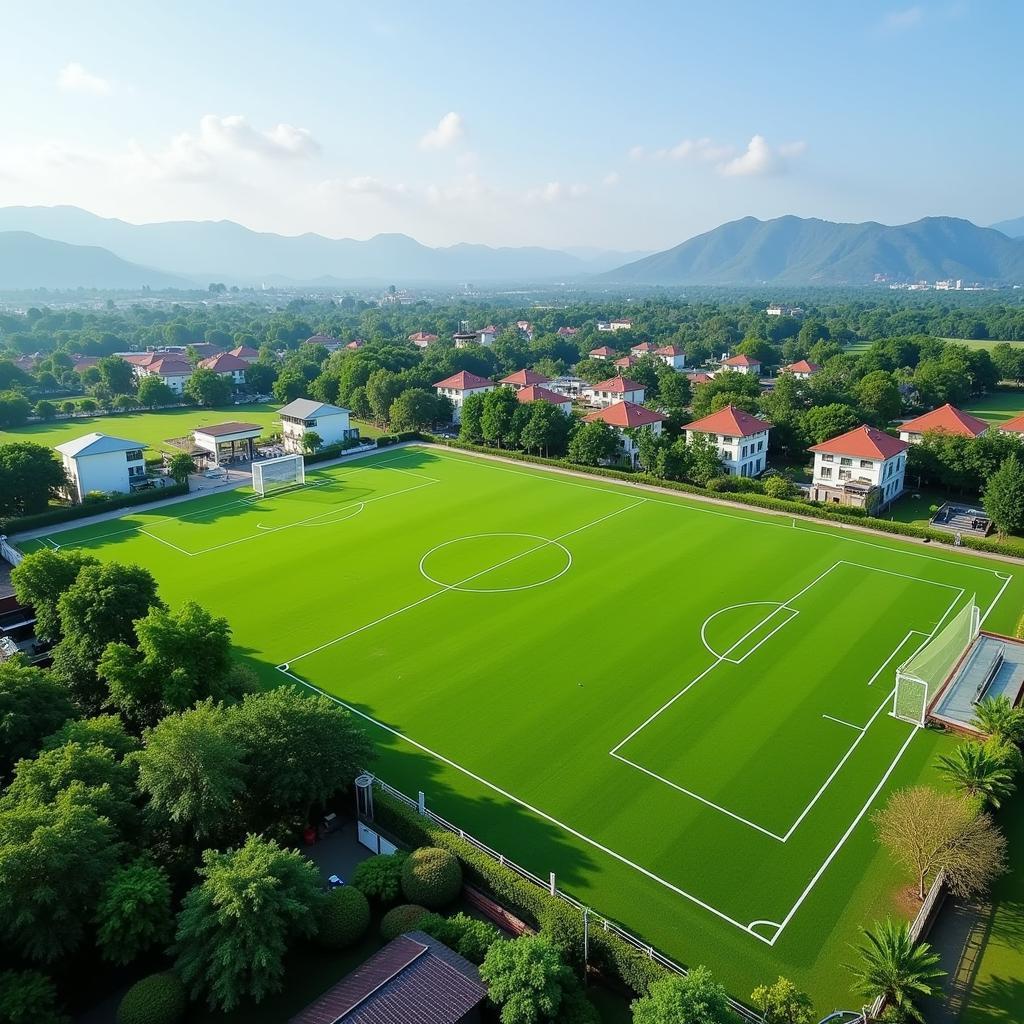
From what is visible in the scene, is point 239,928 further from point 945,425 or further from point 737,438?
point 945,425

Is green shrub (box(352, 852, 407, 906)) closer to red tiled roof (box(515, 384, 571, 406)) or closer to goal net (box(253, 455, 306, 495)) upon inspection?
goal net (box(253, 455, 306, 495))

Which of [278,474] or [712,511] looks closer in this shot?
[712,511]

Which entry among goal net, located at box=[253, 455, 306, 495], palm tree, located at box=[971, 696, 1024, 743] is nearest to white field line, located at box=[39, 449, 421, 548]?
goal net, located at box=[253, 455, 306, 495]

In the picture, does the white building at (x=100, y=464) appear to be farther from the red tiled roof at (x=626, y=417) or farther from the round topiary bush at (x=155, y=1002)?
the round topiary bush at (x=155, y=1002)

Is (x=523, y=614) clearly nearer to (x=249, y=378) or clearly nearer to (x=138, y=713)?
(x=138, y=713)

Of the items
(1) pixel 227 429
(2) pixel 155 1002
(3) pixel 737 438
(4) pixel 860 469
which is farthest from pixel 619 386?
(2) pixel 155 1002
